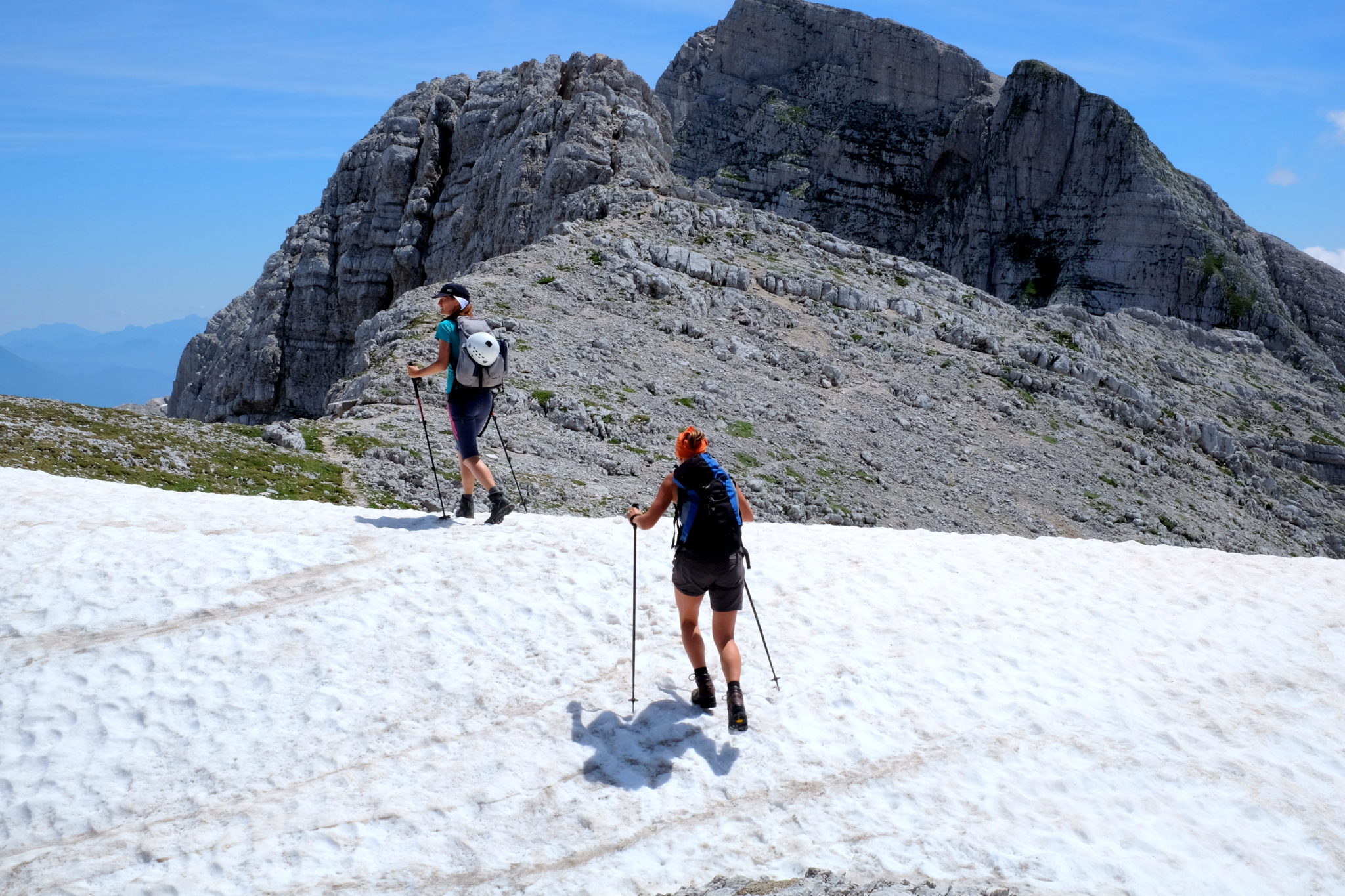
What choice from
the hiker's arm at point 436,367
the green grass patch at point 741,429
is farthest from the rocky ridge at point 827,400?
the hiker's arm at point 436,367

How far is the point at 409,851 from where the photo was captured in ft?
27.1

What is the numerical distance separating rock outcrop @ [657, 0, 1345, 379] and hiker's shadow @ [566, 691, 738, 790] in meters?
91.6

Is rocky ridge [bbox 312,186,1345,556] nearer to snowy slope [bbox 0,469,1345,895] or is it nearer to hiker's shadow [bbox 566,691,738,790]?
snowy slope [bbox 0,469,1345,895]

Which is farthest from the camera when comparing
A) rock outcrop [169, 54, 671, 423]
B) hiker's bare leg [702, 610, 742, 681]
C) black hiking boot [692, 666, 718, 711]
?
rock outcrop [169, 54, 671, 423]

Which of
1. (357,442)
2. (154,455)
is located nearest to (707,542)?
(154,455)

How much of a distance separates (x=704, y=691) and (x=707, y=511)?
2.31 meters

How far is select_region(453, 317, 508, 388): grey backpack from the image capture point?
13562 mm

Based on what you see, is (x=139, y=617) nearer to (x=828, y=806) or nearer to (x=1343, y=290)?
(x=828, y=806)

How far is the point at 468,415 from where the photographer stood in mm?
13938

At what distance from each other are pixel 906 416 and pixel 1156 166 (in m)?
80.4

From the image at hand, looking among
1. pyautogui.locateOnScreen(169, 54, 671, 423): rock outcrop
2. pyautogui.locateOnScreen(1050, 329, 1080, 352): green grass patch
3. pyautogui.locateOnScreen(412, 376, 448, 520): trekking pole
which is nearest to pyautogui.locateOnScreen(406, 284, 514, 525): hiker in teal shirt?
pyautogui.locateOnScreen(412, 376, 448, 520): trekking pole

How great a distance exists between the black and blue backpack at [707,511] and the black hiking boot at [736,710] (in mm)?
1517

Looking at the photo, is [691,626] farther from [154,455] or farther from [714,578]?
[154,455]

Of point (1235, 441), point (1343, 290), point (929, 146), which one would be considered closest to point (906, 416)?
point (1235, 441)
